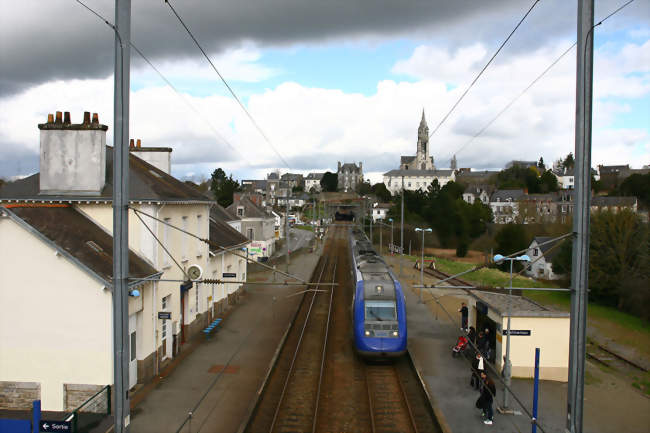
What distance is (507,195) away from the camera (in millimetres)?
97750

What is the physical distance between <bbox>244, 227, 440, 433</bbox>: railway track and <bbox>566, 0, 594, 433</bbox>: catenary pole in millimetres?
5402

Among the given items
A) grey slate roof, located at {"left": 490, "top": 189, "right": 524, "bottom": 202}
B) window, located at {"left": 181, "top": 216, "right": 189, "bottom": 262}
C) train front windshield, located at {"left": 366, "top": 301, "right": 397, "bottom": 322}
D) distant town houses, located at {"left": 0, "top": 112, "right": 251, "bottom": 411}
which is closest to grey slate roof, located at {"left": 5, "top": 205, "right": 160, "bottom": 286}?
distant town houses, located at {"left": 0, "top": 112, "right": 251, "bottom": 411}

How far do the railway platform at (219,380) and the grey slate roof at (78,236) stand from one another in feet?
11.1

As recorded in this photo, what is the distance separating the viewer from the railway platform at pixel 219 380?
1169 centimetres

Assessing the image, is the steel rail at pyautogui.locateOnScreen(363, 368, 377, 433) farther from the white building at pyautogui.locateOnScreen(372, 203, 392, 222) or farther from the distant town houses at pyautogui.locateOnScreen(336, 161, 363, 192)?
the distant town houses at pyautogui.locateOnScreen(336, 161, 363, 192)

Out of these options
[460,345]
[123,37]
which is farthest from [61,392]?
[460,345]

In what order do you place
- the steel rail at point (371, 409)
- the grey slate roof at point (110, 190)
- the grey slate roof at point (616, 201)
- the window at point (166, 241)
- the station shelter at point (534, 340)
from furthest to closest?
the grey slate roof at point (616, 201) → the window at point (166, 241) → the station shelter at point (534, 340) → the grey slate roof at point (110, 190) → the steel rail at point (371, 409)

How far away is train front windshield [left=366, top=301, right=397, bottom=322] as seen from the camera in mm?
15984

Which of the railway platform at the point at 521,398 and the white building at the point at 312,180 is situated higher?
the white building at the point at 312,180

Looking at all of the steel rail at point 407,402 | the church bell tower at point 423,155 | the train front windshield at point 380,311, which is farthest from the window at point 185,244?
the church bell tower at point 423,155

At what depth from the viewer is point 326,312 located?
2577 centimetres

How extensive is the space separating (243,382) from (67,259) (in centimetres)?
604

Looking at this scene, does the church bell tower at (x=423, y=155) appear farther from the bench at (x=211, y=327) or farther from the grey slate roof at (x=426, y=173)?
the bench at (x=211, y=327)

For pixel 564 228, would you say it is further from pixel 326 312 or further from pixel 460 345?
pixel 460 345
